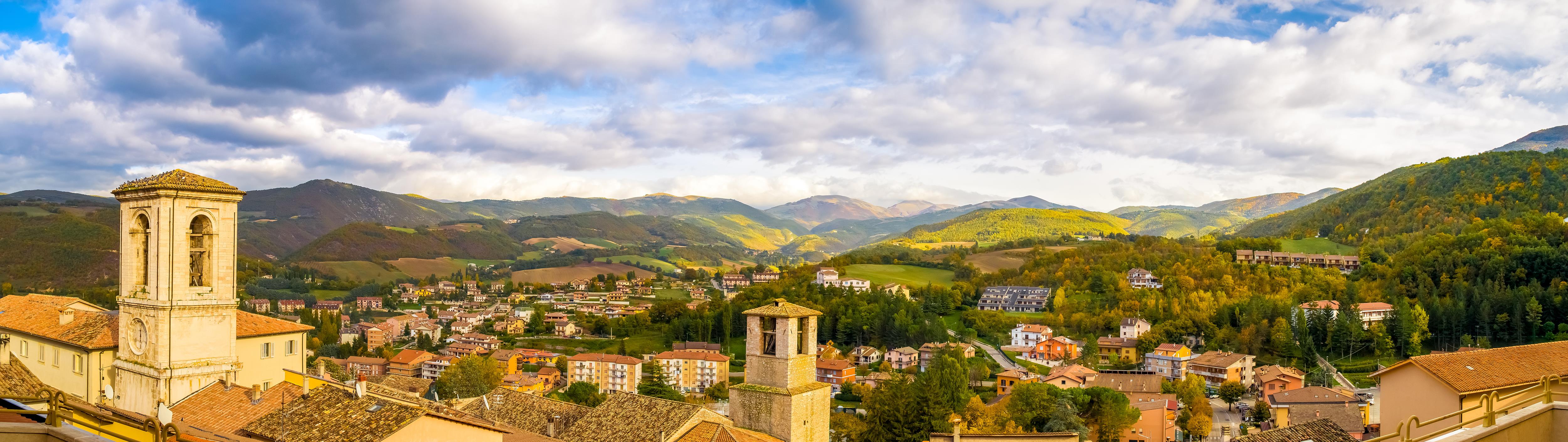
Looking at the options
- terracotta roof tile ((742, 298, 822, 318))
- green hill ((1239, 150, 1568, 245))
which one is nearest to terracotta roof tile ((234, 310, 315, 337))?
terracotta roof tile ((742, 298, 822, 318))

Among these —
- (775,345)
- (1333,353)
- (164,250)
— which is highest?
(164,250)

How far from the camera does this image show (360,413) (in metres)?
11.6

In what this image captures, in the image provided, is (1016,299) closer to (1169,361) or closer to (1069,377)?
(1169,361)

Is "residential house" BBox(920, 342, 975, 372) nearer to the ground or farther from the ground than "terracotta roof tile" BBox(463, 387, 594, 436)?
nearer to the ground

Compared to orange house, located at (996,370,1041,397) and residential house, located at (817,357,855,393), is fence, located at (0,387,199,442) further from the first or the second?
residential house, located at (817,357,855,393)

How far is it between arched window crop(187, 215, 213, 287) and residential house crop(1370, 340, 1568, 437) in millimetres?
18134

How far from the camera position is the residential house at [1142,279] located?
93.4 m

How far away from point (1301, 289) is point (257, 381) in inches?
3343

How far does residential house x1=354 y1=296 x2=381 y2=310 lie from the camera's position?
120250 millimetres

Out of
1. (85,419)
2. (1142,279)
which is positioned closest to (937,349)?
(1142,279)

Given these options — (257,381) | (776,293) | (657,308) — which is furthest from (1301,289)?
(257,381)

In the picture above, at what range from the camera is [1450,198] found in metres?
102

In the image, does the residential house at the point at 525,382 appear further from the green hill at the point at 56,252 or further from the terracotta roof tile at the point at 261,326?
the green hill at the point at 56,252

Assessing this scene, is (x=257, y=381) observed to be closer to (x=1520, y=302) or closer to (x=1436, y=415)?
(x=1436, y=415)
